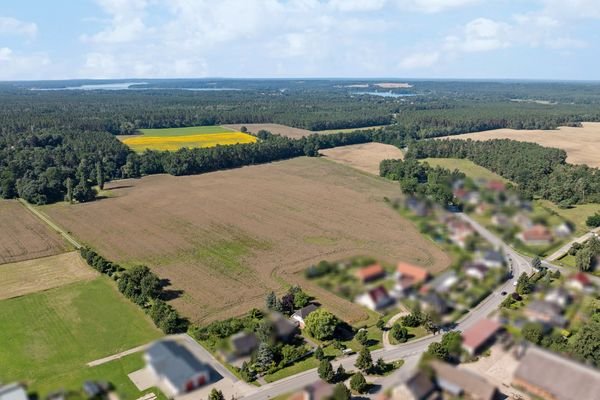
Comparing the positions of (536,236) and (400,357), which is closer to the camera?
(400,357)

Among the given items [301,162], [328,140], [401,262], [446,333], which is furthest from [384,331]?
[328,140]

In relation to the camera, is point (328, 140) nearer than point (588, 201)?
No

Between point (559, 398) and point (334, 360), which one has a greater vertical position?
point (559, 398)

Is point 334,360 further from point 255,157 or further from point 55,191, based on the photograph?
point 255,157

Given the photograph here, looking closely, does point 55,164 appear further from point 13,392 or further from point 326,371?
point 326,371

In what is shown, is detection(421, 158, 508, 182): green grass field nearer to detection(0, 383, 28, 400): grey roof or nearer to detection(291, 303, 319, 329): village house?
detection(291, 303, 319, 329): village house

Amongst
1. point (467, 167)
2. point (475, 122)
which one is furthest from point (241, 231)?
point (475, 122)
